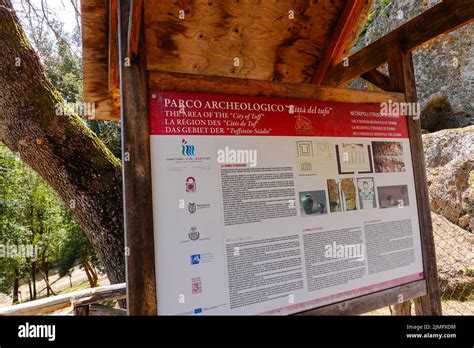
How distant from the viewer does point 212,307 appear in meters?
1.85

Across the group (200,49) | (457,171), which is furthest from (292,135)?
(457,171)

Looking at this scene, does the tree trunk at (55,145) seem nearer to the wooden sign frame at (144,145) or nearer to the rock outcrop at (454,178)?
the wooden sign frame at (144,145)

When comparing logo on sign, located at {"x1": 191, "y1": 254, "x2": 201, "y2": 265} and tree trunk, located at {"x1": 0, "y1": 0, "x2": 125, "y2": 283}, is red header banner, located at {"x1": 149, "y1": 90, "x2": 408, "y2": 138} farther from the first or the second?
tree trunk, located at {"x1": 0, "y1": 0, "x2": 125, "y2": 283}

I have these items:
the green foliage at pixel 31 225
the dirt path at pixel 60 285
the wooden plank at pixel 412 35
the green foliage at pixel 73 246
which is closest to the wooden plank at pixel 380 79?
the wooden plank at pixel 412 35

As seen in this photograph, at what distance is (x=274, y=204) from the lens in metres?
2.08

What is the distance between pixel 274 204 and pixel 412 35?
1873mm

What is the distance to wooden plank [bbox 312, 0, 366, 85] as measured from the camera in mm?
2811

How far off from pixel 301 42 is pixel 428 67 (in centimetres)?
900

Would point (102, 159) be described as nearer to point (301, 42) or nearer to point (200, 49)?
point (200, 49)

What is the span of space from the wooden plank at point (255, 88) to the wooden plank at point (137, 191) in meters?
0.13

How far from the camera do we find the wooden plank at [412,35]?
7.63 feet

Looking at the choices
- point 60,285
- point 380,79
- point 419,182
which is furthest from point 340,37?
point 60,285

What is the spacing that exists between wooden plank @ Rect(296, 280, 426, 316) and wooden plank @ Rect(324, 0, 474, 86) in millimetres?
1864

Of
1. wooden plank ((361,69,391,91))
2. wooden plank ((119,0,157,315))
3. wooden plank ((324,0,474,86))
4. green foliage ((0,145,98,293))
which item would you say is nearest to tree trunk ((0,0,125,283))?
wooden plank ((119,0,157,315))
